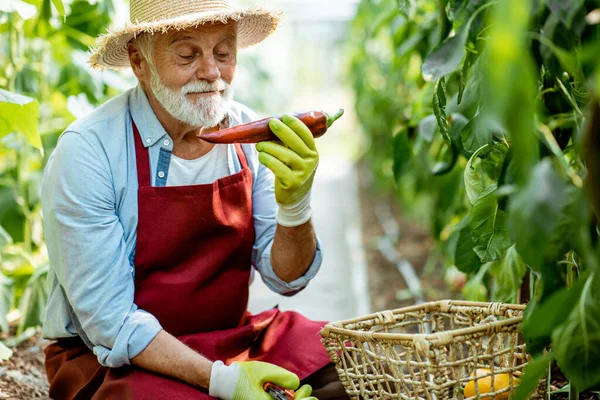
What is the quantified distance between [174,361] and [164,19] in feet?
2.78

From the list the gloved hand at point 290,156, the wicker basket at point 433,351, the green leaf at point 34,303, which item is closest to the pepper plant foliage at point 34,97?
the green leaf at point 34,303

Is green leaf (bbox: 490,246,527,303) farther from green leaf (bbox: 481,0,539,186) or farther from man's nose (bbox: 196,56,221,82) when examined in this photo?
green leaf (bbox: 481,0,539,186)

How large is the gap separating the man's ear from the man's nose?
18cm

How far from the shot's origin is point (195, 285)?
78.5 inches

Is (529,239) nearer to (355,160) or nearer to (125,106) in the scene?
(125,106)

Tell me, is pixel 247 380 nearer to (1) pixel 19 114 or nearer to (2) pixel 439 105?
(2) pixel 439 105

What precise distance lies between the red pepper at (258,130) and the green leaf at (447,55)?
281 mm

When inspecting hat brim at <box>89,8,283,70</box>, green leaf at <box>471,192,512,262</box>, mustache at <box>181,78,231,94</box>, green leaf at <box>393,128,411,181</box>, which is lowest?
green leaf at <box>471,192,512,262</box>

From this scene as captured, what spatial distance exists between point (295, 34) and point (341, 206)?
271 inches

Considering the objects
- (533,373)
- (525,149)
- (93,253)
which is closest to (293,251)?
(93,253)

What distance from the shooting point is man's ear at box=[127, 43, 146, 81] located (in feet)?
6.91

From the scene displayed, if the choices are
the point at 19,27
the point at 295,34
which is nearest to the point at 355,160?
the point at 295,34

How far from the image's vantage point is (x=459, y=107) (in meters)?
1.92

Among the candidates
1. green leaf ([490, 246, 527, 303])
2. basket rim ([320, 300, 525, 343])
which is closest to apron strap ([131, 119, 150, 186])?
basket rim ([320, 300, 525, 343])
